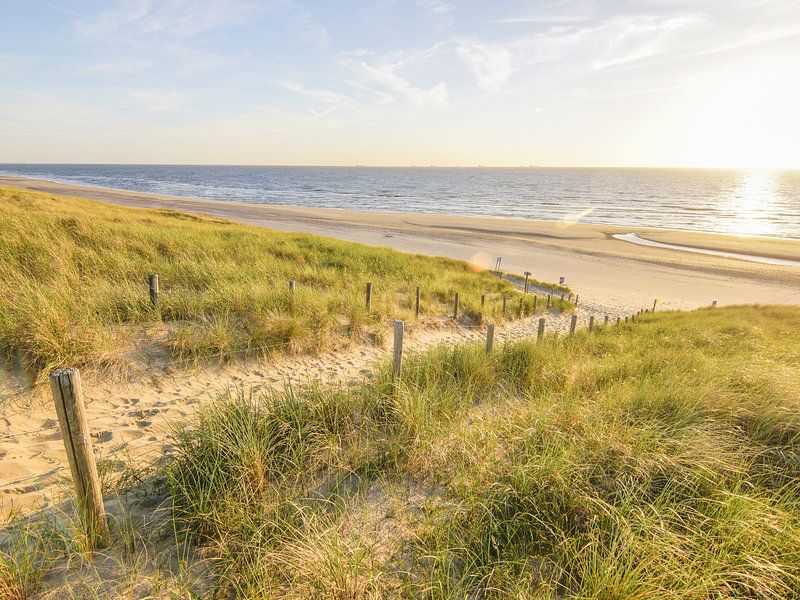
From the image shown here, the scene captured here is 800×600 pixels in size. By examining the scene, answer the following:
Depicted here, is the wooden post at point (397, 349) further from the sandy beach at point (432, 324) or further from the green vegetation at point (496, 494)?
the sandy beach at point (432, 324)

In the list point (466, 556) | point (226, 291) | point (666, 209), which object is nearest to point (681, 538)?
point (466, 556)

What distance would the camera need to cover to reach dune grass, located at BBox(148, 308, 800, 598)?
102 inches

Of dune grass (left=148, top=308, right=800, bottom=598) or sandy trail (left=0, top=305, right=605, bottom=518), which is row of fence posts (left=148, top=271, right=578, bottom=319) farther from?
dune grass (left=148, top=308, right=800, bottom=598)

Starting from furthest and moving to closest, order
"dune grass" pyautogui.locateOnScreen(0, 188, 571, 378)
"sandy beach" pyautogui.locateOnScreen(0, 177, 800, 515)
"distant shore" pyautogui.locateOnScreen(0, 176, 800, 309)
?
"distant shore" pyautogui.locateOnScreen(0, 176, 800, 309)
"dune grass" pyautogui.locateOnScreen(0, 188, 571, 378)
"sandy beach" pyautogui.locateOnScreen(0, 177, 800, 515)

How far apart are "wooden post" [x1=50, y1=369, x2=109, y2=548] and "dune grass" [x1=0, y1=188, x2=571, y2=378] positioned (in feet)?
10.7

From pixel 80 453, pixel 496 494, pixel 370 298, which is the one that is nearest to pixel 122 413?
pixel 80 453

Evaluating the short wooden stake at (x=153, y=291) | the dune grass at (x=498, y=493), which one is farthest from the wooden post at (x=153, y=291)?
the dune grass at (x=498, y=493)

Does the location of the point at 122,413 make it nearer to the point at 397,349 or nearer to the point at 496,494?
the point at 397,349

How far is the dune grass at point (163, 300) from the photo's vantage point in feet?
18.9

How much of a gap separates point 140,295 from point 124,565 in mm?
6212

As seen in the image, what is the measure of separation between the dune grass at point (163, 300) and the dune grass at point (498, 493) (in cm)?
306

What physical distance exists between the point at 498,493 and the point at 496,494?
0.03 metres

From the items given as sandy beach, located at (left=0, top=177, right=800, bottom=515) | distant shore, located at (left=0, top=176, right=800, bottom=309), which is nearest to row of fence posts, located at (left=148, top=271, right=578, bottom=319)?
sandy beach, located at (left=0, top=177, right=800, bottom=515)

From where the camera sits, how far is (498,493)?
10.7ft
